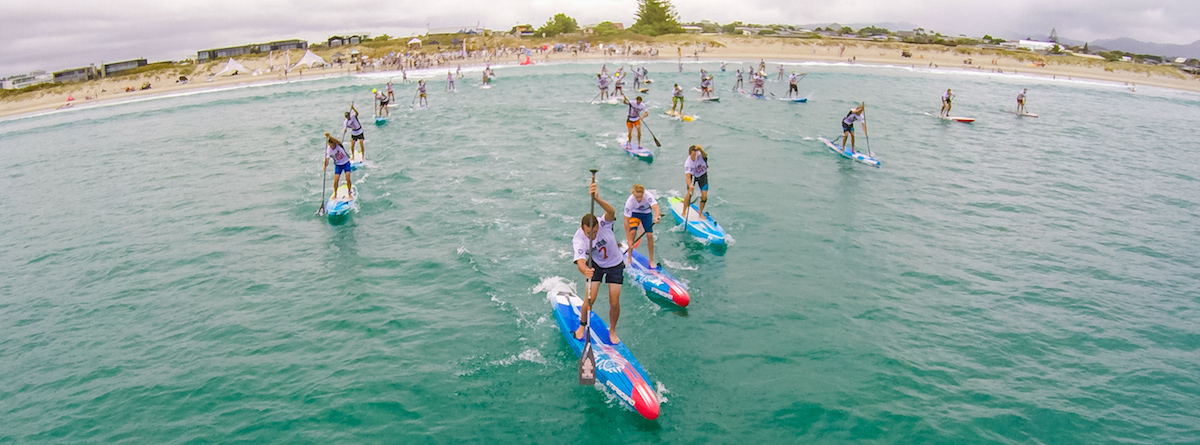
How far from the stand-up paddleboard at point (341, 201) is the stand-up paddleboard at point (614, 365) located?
427 inches

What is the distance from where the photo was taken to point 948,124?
34.5 meters

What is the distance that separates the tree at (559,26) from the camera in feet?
356

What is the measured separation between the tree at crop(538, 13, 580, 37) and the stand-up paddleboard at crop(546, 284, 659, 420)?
10332 cm

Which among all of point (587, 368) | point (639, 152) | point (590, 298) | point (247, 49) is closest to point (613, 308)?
point (590, 298)

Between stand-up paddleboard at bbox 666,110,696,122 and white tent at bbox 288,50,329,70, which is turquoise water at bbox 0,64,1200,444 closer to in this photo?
stand-up paddleboard at bbox 666,110,696,122

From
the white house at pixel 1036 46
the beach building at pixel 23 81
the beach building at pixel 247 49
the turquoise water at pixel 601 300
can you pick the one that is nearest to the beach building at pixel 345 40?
the beach building at pixel 247 49

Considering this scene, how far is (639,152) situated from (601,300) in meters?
13.5

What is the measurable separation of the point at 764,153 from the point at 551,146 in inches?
421

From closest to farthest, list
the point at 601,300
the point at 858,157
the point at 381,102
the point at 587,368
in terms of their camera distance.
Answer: the point at 587,368, the point at 601,300, the point at 858,157, the point at 381,102

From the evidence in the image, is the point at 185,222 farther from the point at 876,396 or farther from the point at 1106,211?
the point at 1106,211

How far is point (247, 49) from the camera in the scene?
292ft

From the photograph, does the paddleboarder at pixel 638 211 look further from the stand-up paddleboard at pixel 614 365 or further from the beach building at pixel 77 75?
the beach building at pixel 77 75

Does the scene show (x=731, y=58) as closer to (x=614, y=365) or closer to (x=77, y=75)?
(x=614, y=365)

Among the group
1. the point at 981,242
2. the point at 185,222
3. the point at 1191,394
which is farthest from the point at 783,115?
the point at 185,222
